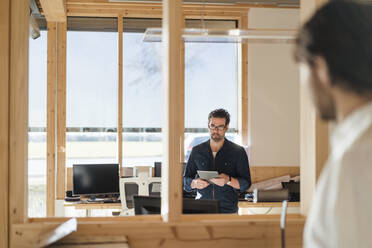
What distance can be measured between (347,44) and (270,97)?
7380 mm

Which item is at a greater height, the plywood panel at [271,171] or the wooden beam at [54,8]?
the wooden beam at [54,8]

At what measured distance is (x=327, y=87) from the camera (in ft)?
3.90

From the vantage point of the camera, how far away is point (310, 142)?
2746 mm

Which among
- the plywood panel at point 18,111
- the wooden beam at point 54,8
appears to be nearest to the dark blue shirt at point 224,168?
the wooden beam at point 54,8

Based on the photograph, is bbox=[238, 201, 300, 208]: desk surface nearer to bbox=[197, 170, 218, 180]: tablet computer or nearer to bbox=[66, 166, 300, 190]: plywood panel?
bbox=[66, 166, 300, 190]: plywood panel

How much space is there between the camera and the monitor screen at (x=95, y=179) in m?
7.43

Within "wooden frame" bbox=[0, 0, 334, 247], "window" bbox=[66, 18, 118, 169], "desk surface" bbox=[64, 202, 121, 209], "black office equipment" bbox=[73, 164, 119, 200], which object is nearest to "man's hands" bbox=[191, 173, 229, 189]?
"wooden frame" bbox=[0, 0, 334, 247]

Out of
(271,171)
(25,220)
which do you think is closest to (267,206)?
(271,171)

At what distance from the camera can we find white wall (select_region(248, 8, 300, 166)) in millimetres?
8461

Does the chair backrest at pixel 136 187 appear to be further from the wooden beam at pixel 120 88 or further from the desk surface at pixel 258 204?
the wooden beam at pixel 120 88

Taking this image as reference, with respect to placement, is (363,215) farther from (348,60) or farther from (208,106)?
(208,106)

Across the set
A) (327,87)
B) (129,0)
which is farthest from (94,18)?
(327,87)

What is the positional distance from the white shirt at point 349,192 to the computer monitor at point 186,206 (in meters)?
2.01

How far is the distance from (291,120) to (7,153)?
6.42 m
